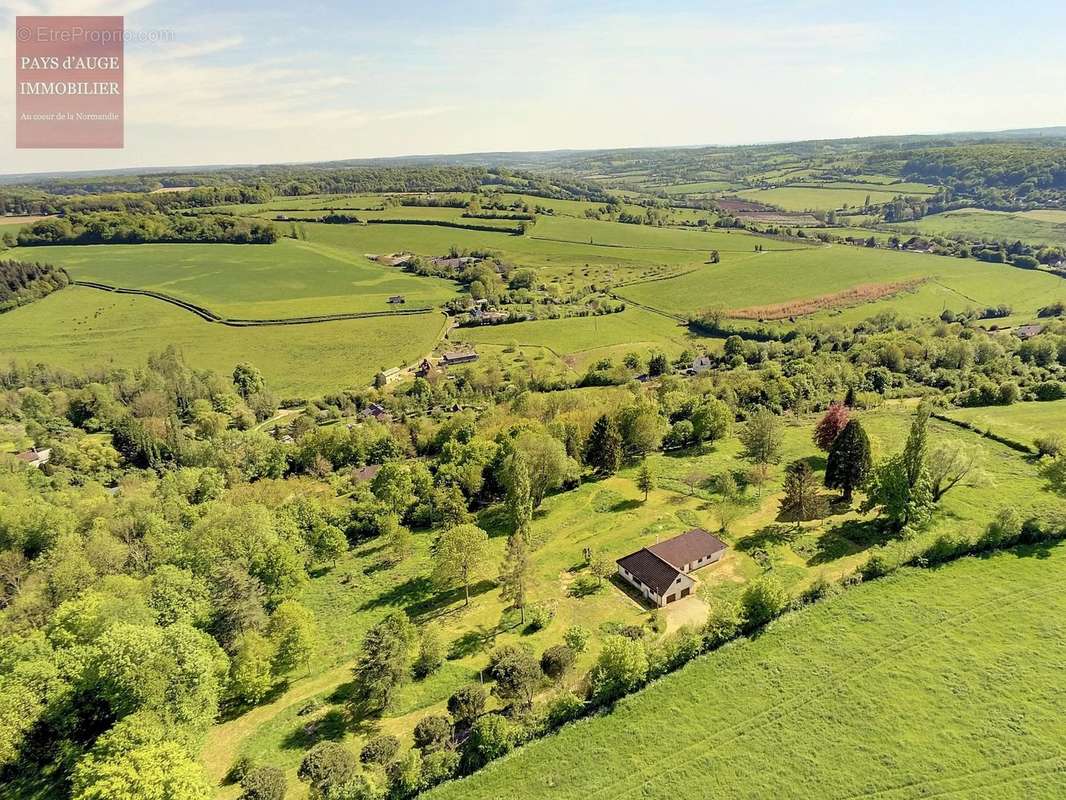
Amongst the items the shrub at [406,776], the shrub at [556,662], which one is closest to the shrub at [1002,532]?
the shrub at [556,662]

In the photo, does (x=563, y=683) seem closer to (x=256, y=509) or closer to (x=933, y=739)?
(x=933, y=739)

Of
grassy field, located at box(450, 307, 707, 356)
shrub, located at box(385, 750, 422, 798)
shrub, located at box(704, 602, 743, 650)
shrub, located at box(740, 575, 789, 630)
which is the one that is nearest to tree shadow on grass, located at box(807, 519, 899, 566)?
shrub, located at box(740, 575, 789, 630)

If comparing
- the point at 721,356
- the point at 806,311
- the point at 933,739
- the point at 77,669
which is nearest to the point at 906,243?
the point at 806,311

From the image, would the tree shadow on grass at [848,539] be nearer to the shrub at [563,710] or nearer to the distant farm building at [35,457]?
the shrub at [563,710]

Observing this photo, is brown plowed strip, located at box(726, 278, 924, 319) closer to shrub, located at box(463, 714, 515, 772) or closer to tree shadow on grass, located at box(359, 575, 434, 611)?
tree shadow on grass, located at box(359, 575, 434, 611)

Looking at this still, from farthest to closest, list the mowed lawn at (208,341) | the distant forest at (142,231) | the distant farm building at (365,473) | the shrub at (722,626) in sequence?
1. the distant forest at (142,231)
2. the mowed lawn at (208,341)
3. the distant farm building at (365,473)
4. the shrub at (722,626)

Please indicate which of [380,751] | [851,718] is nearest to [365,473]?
[380,751]
